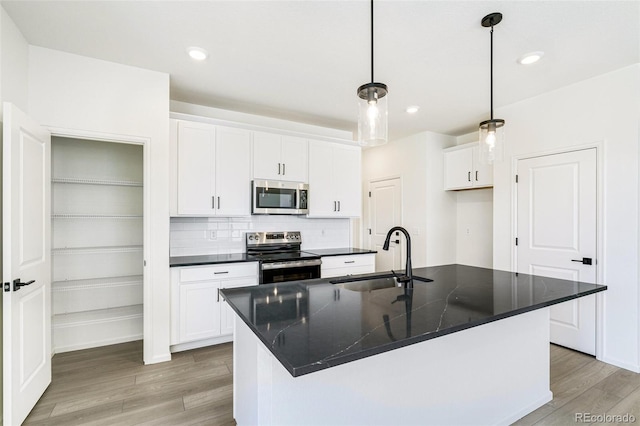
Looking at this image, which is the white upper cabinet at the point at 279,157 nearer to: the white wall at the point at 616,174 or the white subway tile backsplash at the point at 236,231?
the white subway tile backsplash at the point at 236,231

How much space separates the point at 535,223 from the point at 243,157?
3.40m

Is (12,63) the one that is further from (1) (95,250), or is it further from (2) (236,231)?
(2) (236,231)

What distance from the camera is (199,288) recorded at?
3.14 m

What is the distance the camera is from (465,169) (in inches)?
179

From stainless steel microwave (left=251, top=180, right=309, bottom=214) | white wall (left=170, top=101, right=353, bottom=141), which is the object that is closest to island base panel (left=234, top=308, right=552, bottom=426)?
stainless steel microwave (left=251, top=180, right=309, bottom=214)

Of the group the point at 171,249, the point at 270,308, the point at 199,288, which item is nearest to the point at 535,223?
the point at 270,308

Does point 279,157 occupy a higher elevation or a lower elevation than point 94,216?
higher

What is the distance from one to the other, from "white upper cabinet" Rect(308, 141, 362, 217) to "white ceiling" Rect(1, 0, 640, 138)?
33.5 inches

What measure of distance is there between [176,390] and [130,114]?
2.38 metres

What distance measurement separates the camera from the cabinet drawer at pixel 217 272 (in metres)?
3.08

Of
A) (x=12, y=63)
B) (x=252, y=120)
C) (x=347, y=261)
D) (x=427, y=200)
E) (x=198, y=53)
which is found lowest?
(x=347, y=261)

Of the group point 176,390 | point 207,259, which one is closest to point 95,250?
point 207,259

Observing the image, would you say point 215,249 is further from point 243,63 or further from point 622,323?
point 622,323

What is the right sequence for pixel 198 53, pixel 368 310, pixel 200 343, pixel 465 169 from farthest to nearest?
pixel 465 169
pixel 200 343
pixel 198 53
pixel 368 310
